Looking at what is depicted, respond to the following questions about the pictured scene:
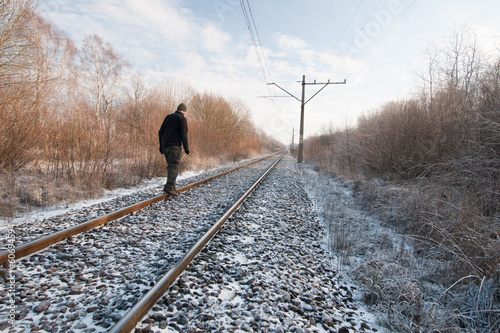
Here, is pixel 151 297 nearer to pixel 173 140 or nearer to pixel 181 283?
pixel 181 283

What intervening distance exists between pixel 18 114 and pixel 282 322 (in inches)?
271

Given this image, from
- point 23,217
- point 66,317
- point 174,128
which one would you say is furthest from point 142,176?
point 66,317

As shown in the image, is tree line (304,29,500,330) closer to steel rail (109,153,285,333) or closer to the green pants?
steel rail (109,153,285,333)

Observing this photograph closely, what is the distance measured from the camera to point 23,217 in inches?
164

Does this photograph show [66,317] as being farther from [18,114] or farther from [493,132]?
[493,132]

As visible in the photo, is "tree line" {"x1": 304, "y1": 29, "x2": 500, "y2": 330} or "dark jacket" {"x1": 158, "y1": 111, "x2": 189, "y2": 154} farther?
"dark jacket" {"x1": 158, "y1": 111, "x2": 189, "y2": 154}

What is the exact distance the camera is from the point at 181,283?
88.7 inches

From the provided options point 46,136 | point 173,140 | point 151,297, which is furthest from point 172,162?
point 151,297

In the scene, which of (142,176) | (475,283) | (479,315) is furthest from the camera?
(142,176)

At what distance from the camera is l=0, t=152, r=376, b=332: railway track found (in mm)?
1803

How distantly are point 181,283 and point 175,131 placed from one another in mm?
4566

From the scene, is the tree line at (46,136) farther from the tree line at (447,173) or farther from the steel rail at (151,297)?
the tree line at (447,173)

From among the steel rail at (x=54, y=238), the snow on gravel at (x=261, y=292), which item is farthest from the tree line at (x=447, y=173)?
the steel rail at (x=54, y=238)

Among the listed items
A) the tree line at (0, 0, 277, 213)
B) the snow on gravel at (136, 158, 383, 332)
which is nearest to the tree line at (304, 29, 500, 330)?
the snow on gravel at (136, 158, 383, 332)
